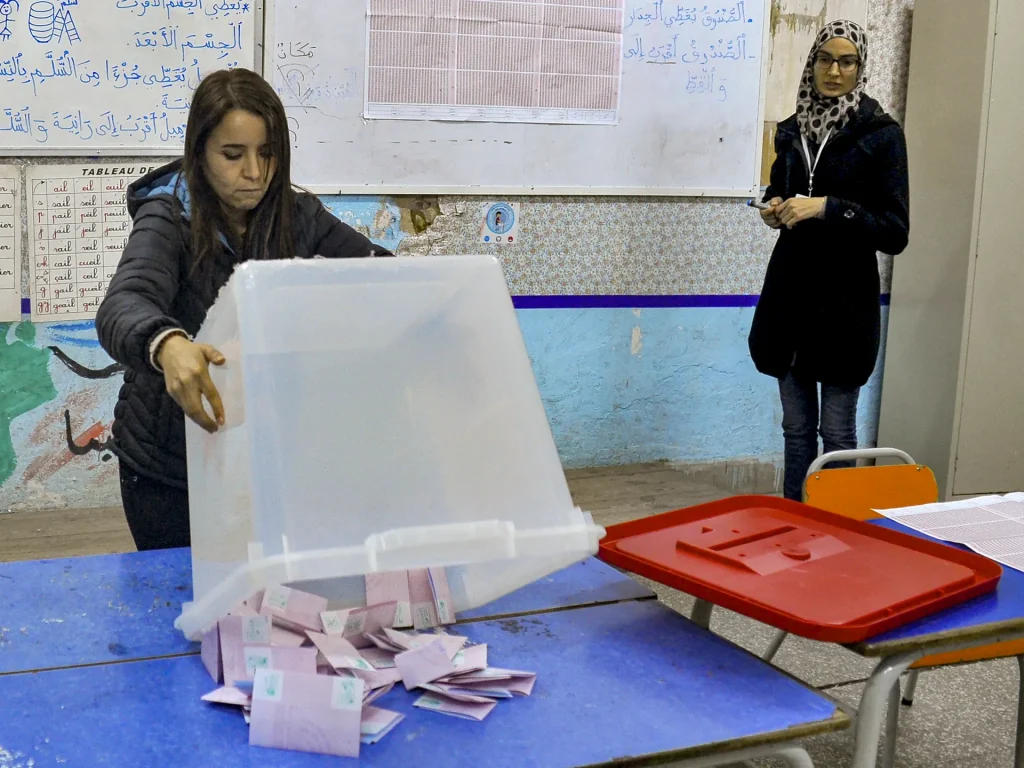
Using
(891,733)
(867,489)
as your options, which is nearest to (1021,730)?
(891,733)

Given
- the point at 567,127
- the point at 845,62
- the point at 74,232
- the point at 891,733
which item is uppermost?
the point at 845,62

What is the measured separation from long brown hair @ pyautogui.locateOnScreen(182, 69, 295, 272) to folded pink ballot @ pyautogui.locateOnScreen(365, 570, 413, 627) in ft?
2.02

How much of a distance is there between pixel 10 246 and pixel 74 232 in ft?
0.61

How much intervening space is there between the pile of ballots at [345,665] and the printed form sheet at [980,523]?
32.2 inches

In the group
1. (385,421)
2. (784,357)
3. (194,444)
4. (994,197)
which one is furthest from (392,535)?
(994,197)

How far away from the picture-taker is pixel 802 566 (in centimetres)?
141

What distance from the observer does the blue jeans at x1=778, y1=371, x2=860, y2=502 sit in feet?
10.4

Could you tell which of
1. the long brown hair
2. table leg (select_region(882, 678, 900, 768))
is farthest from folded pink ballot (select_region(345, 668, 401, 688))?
table leg (select_region(882, 678, 900, 768))

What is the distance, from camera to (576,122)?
3838 mm

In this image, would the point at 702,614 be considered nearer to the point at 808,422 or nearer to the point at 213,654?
the point at 213,654

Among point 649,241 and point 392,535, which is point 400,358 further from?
point 649,241

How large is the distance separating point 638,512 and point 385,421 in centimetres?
255

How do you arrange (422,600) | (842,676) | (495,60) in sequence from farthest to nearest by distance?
(495,60) < (842,676) < (422,600)

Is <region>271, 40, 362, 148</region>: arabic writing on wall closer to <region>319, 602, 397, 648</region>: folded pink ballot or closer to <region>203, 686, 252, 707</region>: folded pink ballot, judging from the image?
<region>319, 602, 397, 648</region>: folded pink ballot
